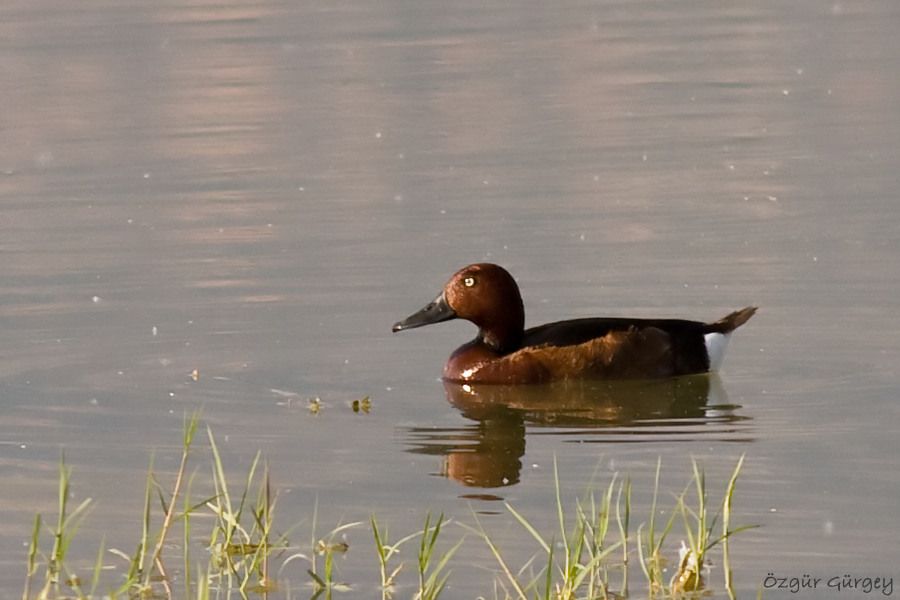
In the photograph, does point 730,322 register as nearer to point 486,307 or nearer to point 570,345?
point 570,345

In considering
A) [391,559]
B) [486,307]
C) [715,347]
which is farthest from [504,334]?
[391,559]

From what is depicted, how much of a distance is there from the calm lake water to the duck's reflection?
25 mm

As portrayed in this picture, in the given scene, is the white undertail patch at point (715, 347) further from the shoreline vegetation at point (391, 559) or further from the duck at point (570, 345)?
the shoreline vegetation at point (391, 559)

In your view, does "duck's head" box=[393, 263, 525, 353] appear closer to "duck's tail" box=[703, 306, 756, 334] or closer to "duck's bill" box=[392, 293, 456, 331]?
"duck's bill" box=[392, 293, 456, 331]

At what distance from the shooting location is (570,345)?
10.4 metres

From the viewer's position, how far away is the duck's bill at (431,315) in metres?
10.7

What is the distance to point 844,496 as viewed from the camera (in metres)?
7.75

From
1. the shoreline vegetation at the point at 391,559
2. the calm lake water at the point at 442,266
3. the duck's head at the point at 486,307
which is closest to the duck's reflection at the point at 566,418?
the calm lake water at the point at 442,266

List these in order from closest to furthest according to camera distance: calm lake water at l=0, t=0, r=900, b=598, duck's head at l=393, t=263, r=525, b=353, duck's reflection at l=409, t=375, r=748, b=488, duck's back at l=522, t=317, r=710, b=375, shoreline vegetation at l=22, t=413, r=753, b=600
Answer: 1. shoreline vegetation at l=22, t=413, r=753, b=600
2. calm lake water at l=0, t=0, r=900, b=598
3. duck's reflection at l=409, t=375, r=748, b=488
4. duck's back at l=522, t=317, r=710, b=375
5. duck's head at l=393, t=263, r=525, b=353

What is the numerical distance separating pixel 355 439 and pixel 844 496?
237cm

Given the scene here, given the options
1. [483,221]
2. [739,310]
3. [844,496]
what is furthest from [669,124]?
[844,496]

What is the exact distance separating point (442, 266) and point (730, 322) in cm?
234

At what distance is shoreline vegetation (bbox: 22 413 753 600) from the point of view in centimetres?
625

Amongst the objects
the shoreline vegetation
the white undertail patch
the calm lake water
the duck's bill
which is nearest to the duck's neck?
the duck's bill
